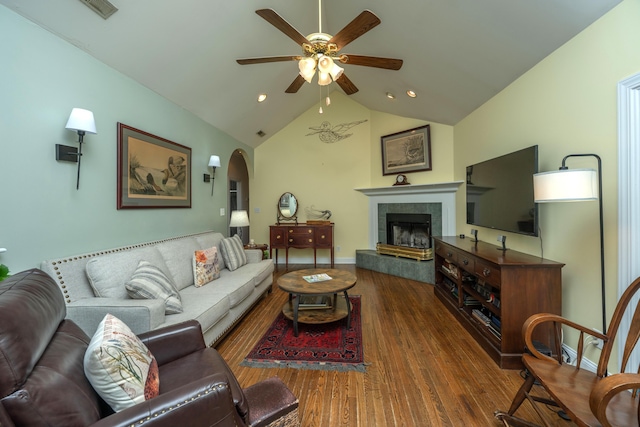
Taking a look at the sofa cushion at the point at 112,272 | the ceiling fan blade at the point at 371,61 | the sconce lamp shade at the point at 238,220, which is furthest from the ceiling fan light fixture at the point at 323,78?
the sconce lamp shade at the point at 238,220

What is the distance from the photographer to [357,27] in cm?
182

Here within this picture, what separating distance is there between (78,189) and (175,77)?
147 centimetres

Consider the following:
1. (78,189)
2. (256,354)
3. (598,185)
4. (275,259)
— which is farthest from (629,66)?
(275,259)

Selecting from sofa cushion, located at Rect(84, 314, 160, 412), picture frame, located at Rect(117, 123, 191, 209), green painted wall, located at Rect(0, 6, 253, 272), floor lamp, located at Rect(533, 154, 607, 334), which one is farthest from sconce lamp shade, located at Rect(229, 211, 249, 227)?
floor lamp, located at Rect(533, 154, 607, 334)

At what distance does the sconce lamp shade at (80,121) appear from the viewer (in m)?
1.87

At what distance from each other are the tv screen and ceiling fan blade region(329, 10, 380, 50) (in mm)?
1646

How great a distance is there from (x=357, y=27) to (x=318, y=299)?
262 centimetres

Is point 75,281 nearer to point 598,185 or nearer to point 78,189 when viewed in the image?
point 78,189

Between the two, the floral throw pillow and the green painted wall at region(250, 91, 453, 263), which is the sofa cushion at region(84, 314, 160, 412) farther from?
the green painted wall at region(250, 91, 453, 263)

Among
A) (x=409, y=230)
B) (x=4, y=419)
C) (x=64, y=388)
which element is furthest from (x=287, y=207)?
(x=4, y=419)

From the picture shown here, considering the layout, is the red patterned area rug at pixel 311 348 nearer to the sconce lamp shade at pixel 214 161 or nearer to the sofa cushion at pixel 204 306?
the sofa cushion at pixel 204 306

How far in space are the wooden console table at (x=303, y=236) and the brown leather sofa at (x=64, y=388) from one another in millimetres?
3890

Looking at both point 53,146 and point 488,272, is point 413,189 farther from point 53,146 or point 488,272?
point 53,146

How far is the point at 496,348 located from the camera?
214cm
